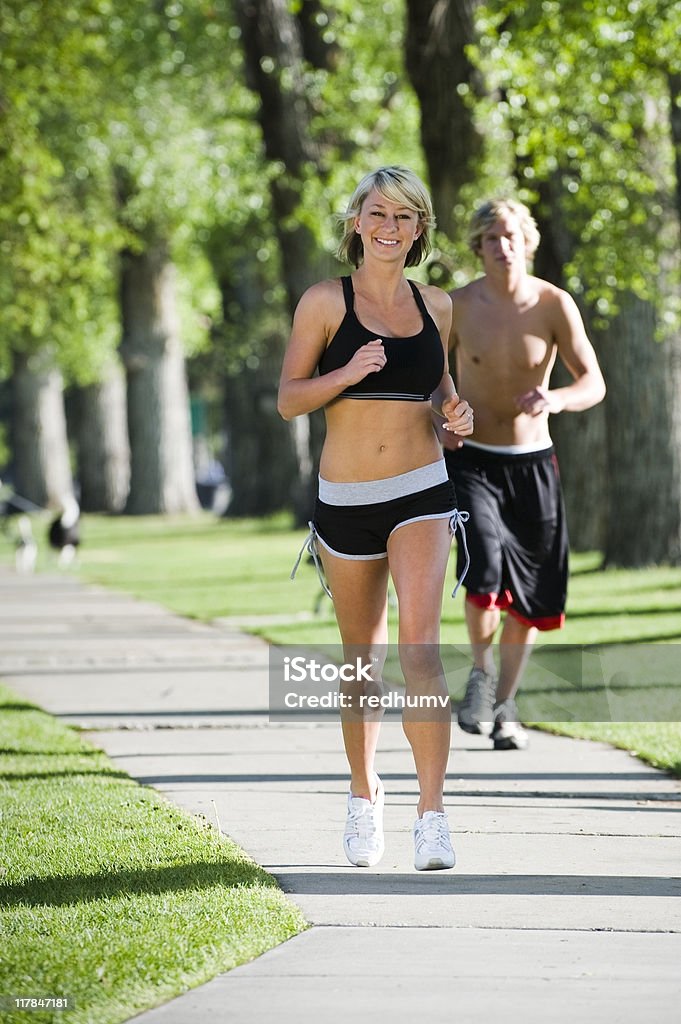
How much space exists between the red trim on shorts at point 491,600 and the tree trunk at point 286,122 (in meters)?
14.2

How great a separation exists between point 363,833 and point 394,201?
1923 millimetres

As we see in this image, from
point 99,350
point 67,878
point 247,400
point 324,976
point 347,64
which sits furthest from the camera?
point 99,350

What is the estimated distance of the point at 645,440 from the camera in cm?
1784

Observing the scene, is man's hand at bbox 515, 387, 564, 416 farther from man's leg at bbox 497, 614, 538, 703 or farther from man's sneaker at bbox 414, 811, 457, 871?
man's sneaker at bbox 414, 811, 457, 871

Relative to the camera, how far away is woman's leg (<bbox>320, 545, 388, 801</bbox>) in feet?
18.2

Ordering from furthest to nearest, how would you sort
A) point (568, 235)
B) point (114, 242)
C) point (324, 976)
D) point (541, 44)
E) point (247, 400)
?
1. point (247, 400)
2. point (114, 242)
3. point (568, 235)
4. point (541, 44)
5. point (324, 976)

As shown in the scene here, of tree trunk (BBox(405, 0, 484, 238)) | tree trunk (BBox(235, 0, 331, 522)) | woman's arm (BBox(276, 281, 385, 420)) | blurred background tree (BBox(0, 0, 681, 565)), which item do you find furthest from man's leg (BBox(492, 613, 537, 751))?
tree trunk (BBox(235, 0, 331, 522))

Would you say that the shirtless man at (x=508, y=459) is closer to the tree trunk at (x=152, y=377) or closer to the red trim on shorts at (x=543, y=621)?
the red trim on shorts at (x=543, y=621)

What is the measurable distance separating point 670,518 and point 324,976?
1412 centimetres

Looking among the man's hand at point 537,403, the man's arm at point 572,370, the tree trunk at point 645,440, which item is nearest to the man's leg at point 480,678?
the man's arm at point 572,370

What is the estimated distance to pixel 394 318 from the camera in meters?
5.54

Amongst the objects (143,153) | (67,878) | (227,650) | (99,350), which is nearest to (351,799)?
(67,878)

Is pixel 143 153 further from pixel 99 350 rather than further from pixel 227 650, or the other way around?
pixel 227 650

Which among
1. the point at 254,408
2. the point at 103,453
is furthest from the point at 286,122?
the point at 103,453
